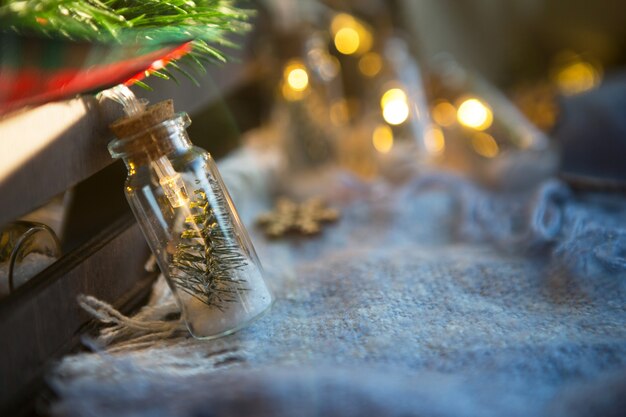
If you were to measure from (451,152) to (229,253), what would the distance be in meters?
0.63

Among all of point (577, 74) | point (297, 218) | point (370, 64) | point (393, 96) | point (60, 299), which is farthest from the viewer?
point (577, 74)

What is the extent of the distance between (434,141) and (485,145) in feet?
0.33

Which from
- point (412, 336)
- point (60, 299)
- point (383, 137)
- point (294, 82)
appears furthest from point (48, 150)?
point (383, 137)

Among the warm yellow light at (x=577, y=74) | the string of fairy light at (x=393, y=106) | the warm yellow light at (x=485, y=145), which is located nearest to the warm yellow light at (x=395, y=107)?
the string of fairy light at (x=393, y=106)

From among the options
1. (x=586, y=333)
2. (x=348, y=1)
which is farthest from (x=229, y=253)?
(x=348, y=1)

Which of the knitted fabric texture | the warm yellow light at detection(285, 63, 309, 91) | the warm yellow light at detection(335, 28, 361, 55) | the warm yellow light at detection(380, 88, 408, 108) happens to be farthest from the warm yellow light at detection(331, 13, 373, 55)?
the knitted fabric texture

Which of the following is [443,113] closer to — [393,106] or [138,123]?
[393,106]

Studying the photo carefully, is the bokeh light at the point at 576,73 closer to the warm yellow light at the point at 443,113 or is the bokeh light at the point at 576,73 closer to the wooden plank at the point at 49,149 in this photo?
the warm yellow light at the point at 443,113

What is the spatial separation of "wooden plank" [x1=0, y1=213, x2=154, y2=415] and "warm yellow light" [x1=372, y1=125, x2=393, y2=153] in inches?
22.7

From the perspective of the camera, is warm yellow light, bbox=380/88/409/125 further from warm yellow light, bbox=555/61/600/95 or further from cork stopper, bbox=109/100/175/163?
cork stopper, bbox=109/100/175/163

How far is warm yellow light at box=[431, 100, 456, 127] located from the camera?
1.11 meters

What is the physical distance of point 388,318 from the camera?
19.4 inches

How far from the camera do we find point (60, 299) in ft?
1.48

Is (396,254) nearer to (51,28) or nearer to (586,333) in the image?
(586,333)
